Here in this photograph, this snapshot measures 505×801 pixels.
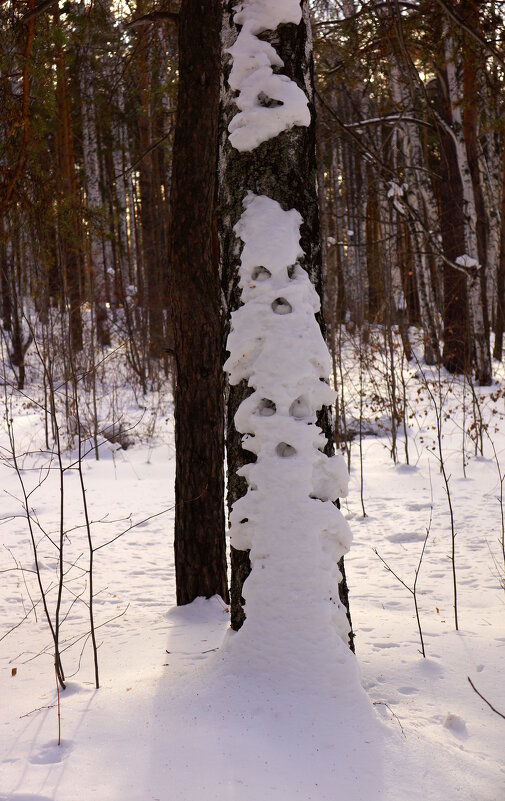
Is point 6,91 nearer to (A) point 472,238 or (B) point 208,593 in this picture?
(B) point 208,593

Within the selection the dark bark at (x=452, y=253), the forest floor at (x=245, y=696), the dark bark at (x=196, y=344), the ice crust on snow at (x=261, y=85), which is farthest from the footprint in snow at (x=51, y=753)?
the dark bark at (x=452, y=253)

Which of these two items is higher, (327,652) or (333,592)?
(333,592)

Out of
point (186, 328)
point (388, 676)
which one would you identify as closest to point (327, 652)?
point (388, 676)

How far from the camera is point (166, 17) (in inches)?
149

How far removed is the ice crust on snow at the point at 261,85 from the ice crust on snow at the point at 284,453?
0.22 metres

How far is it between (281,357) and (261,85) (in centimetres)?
92

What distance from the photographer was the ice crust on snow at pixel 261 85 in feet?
7.39

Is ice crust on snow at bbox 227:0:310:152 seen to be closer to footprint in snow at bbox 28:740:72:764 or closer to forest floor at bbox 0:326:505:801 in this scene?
forest floor at bbox 0:326:505:801

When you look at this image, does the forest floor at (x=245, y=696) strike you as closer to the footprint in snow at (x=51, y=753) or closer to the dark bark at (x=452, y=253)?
the footprint in snow at (x=51, y=753)

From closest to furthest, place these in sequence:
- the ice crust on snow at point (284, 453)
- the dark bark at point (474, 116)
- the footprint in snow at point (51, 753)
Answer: the footprint in snow at point (51, 753)
the ice crust on snow at point (284, 453)
the dark bark at point (474, 116)

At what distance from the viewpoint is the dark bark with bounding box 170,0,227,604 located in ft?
11.6

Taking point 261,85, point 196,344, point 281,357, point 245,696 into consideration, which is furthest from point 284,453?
point 196,344

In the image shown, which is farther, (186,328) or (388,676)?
(186,328)

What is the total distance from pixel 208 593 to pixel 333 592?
5.05 feet
